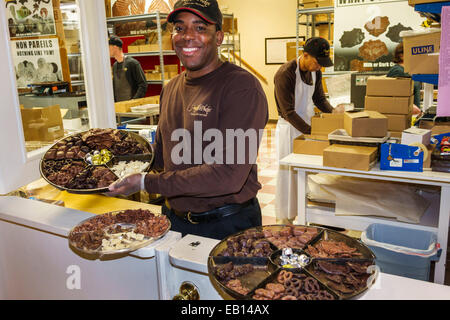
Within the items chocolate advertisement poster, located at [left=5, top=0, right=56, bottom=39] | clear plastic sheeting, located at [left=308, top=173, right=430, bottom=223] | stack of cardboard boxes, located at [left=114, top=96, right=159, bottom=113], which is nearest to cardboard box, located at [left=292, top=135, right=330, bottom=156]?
clear plastic sheeting, located at [left=308, top=173, right=430, bottom=223]

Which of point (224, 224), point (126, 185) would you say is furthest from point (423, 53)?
point (126, 185)

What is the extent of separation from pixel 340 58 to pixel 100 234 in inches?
169

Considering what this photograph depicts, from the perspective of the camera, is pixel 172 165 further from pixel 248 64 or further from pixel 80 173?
pixel 248 64

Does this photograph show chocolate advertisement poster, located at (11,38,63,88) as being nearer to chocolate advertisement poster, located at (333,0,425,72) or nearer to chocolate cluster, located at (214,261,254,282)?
chocolate cluster, located at (214,261,254,282)

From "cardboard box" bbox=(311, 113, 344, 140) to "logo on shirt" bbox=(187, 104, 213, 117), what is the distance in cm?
172

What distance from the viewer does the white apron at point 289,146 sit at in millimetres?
3977

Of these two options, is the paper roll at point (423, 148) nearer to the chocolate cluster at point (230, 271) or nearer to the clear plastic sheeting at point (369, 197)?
the clear plastic sheeting at point (369, 197)

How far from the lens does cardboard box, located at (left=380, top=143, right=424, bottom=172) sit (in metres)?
2.55

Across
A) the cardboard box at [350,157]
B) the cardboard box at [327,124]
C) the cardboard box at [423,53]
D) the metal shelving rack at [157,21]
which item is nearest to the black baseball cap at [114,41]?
the metal shelving rack at [157,21]

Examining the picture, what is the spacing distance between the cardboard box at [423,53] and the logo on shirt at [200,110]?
1.39 metres

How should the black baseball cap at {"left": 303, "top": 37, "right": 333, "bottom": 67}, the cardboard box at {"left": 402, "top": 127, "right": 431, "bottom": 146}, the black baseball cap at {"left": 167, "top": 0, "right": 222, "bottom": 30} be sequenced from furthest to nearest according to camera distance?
1. the black baseball cap at {"left": 303, "top": 37, "right": 333, "bottom": 67}
2. the cardboard box at {"left": 402, "top": 127, "right": 431, "bottom": 146}
3. the black baseball cap at {"left": 167, "top": 0, "right": 222, "bottom": 30}

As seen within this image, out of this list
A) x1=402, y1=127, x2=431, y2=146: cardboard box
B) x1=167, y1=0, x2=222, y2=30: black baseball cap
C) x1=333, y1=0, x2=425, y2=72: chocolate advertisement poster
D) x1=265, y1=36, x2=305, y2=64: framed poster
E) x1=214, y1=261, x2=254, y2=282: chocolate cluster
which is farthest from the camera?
x1=265, y1=36, x2=305, y2=64: framed poster

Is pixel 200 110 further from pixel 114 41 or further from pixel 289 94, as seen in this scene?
pixel 114 41

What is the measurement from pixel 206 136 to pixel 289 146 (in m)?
2.50
